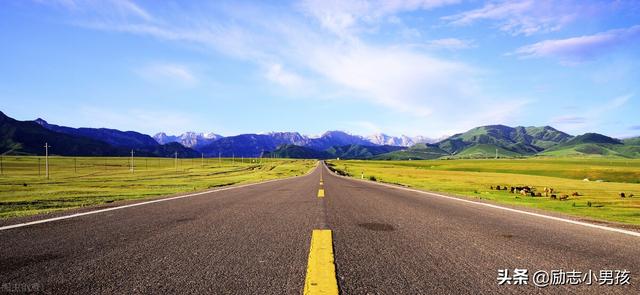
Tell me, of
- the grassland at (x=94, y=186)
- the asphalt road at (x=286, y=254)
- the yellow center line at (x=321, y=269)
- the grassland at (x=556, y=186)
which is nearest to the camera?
the yellow center line at (x=321, y=269)

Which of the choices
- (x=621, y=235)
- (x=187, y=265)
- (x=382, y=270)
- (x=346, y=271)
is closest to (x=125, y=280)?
(x=187, y=265)

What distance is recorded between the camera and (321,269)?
3.63 m

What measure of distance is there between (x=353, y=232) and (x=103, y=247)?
12.2ft

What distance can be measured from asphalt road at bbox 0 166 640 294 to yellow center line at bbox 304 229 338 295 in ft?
0.29

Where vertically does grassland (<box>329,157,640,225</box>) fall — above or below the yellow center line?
below

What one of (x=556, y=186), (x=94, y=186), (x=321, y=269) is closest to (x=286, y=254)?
(x=321, y=269)

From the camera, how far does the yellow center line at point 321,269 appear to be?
3.04 meters

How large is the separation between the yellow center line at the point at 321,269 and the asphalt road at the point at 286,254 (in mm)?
87

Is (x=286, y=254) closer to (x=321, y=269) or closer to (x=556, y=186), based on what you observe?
(x=321, y=269)

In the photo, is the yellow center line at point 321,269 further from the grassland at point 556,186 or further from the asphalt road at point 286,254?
the grassland at point 556,186

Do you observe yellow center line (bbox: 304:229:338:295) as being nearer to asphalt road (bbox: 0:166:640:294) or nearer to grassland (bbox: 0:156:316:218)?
asphalt road (bbox: 0:166:640:294)

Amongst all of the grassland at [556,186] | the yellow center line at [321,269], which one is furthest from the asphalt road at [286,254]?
Answer: the grassland at [556,186]

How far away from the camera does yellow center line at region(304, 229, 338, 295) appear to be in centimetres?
304

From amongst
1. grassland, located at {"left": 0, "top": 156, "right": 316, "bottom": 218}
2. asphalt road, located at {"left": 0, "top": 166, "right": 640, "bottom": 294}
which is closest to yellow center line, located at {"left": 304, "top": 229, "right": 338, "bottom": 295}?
asphalt road, located at {"left": 0, "top": 166, "right": 640, "bottom": 294}
